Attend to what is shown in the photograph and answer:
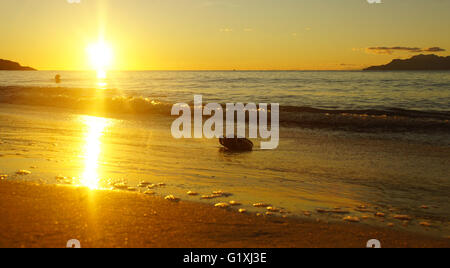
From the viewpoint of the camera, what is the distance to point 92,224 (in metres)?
4.35

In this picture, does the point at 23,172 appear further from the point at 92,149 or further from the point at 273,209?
the point at 273,209

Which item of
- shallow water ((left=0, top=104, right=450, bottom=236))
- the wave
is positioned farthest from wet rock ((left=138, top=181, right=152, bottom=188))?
the wave

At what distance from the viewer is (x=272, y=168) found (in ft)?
25.6

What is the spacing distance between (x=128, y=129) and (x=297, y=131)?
6060 millimetres

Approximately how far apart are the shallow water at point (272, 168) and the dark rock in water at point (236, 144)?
42 centimetres

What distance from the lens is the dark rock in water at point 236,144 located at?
966cm

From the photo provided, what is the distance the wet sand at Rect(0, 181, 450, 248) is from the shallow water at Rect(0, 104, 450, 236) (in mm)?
403

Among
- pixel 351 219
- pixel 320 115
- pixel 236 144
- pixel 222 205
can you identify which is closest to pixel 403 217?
pixel 351 219

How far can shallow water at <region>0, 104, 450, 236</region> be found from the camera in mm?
5680

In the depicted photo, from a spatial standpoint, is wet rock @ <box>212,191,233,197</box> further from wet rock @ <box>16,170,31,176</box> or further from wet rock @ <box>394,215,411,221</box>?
wet rock @ <box>16,170,31,176</box>

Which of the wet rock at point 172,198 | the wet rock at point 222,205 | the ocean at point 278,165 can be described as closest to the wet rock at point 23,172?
the ocean at point 278,165

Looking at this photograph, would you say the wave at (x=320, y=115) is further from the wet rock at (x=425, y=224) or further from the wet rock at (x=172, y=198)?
the wet rock at (x=172, y=198)
